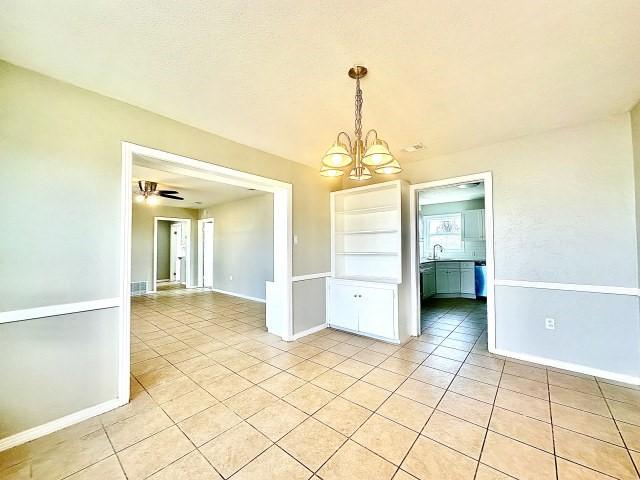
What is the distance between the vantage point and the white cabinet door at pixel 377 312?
3.42 metres

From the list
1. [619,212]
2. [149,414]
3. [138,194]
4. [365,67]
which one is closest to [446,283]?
[619,212]

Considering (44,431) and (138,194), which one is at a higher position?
(138,194)

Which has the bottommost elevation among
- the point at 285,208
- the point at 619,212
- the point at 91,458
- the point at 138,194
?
the point at 91,458

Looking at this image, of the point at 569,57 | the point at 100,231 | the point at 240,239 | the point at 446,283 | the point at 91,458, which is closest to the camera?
the point at 91,458

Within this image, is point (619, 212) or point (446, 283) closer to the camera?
point (619, 212)

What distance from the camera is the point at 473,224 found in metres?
6.50

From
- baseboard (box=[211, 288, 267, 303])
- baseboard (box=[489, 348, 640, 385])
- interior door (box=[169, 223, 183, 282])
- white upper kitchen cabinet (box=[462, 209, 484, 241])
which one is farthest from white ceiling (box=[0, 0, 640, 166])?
interior door (box=[169, 223, 183, 282])

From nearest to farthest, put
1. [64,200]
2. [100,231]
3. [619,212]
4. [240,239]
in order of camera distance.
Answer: [64,200] → [100,231] → [619,212] → [240,239]

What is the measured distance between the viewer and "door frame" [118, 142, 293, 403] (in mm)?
2174

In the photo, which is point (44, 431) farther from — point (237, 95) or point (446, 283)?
point (446, 283)

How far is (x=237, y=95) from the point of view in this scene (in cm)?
214

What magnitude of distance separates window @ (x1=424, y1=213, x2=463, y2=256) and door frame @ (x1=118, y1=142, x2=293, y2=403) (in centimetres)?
510

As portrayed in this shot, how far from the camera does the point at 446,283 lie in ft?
20.7

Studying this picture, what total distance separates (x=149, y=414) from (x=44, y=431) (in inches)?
25.1
